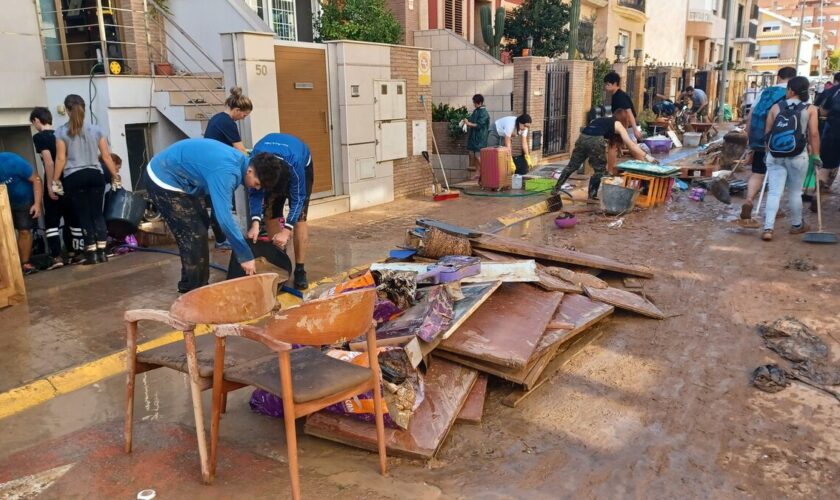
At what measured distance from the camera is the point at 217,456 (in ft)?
11.8

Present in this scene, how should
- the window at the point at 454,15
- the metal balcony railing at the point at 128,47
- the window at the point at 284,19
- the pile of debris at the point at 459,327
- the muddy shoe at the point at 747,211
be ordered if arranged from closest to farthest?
the pile of debris at the point at 459,327
the muddy shoe at the point at 747,211
the metal balcony railing at the point at 128,47
the window at the point at 284,19
the window at the point at 454,15

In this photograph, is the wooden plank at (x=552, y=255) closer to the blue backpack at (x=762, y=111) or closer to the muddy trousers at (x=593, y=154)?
the muddy trousers at (x=593, y=154)

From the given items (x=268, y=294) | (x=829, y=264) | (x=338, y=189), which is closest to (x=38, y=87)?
(x=338, y=189)

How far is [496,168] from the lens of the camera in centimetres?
1188

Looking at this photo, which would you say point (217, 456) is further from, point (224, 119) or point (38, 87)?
point (38, 87)

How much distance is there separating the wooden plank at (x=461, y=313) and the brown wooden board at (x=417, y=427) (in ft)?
0.70

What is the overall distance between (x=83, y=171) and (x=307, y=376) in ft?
16.6

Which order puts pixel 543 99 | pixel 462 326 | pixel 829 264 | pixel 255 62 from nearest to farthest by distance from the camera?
pixel 462 326
pixel 829 264
pixel 255 62
pixel 543 99

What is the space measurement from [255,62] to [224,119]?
1378mm

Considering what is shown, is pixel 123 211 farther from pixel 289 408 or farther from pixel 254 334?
pixel 289 408

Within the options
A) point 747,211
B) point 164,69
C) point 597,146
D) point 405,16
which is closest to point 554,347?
point 747,211

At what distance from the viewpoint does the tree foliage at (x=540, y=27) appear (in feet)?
62.5

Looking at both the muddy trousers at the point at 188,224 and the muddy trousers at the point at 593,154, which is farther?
the muddy trousers at the point at 593,154

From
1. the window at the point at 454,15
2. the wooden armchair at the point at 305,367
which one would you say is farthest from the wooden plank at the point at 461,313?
the window at the point at 454,15
